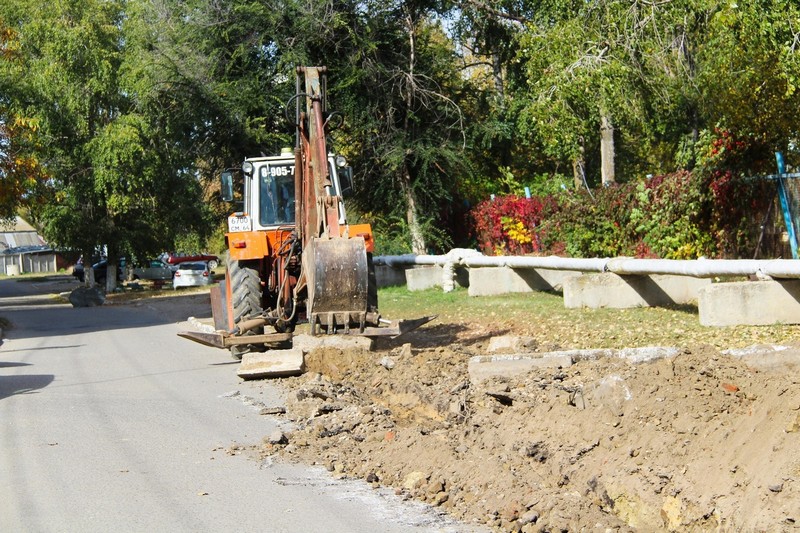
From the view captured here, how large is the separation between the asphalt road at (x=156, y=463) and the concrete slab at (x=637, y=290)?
19.4 ft

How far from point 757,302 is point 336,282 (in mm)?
5150

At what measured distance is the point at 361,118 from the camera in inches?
1109

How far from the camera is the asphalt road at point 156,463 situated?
6348mm

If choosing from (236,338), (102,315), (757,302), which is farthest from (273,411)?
(102,315)

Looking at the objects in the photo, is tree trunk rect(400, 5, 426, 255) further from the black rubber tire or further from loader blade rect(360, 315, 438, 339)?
loader blade rect(360, 315, 438, 339)

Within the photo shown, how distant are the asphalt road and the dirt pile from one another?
418 millimetres

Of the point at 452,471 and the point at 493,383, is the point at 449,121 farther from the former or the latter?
the point at 452,471

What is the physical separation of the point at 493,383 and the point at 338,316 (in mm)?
3023

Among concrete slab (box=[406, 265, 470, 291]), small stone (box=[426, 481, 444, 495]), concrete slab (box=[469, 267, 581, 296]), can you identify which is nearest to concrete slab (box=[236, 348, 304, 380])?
small stone (box=[426, 481, 444, 495])

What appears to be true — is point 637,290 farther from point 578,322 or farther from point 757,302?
point 757,302

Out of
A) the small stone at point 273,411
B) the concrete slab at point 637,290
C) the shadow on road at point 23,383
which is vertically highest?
the concrete slab at point 637,290

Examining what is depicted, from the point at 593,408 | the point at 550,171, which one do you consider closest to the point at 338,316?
the point at 593,408

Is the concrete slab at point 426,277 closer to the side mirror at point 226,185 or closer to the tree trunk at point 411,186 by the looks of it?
the tree trunk at point 411,186

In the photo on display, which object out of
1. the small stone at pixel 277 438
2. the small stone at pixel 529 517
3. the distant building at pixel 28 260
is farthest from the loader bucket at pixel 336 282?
the distant building at pixel 28 260
